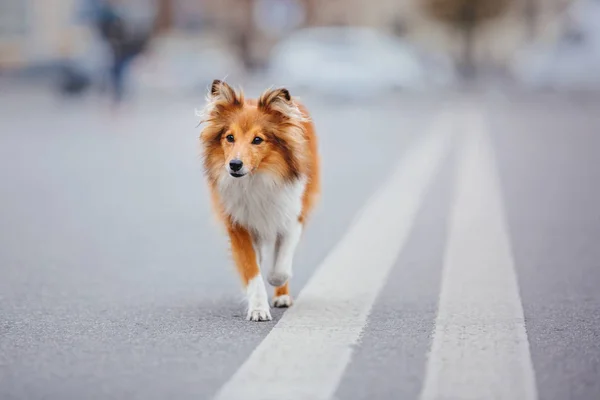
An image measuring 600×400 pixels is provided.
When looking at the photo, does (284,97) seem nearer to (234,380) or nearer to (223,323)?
(223,323)

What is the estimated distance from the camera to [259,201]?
21.4 ft

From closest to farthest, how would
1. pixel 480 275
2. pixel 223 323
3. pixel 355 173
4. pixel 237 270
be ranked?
pixel 223 323 → pixel 237 270 → pixel 480 275 → pixel 355 173

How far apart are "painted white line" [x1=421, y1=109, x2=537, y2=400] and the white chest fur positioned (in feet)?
3.16

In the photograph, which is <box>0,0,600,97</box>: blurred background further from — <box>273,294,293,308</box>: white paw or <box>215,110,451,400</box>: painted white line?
<box>273,294,293,308</box>: white paw

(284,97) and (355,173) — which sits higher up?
(284,97)

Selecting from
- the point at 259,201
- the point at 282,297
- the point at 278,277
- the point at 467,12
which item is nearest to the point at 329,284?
the point at 282,297

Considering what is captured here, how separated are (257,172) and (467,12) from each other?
58678 mm

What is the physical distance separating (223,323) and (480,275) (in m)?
2.05

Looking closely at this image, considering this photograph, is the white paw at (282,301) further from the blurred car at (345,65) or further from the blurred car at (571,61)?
the blurred car at (571,61)

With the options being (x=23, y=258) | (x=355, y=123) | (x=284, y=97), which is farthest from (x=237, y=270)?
(x=355, y=123)

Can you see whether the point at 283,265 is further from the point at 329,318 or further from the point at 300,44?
the point at 300,44

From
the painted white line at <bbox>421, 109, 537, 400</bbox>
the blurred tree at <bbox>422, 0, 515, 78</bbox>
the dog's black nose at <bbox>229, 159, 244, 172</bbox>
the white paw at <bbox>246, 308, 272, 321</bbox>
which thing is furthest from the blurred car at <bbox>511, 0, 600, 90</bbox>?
the white paw at <bbox>246, 308, 272, 321</bbox>

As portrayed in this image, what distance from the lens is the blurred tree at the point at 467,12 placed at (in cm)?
6353

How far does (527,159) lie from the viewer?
16.0 m
